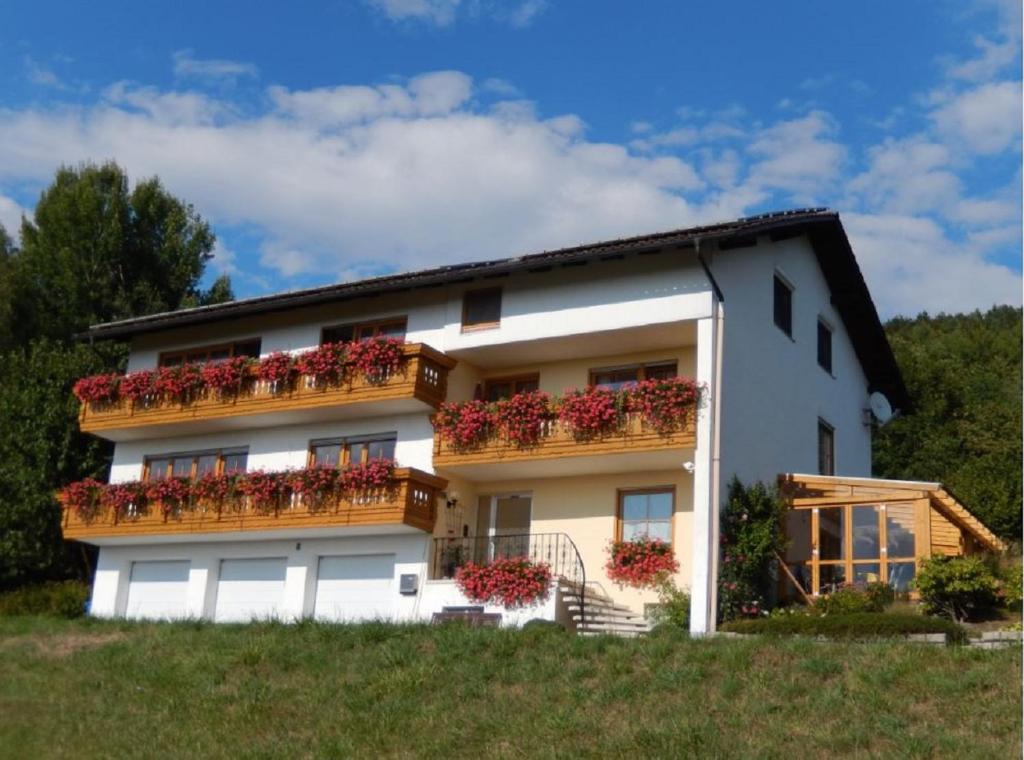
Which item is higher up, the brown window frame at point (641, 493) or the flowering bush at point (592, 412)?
the flowering bush at point (592, 412)

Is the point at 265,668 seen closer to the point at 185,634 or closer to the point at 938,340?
the point at 185,634

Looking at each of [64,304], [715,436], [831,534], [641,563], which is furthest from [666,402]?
[64,304]

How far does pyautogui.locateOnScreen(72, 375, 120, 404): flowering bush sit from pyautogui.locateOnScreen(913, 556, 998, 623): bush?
19204mm

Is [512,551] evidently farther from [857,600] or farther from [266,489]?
[857,600]

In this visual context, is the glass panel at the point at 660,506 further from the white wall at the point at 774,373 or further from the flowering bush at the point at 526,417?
the flowering bush at the point at 526,417

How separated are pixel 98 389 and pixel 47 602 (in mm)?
5192

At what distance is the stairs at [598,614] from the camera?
2475 centimetres

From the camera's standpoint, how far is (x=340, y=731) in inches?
672

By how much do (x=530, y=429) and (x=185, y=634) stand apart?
756 cm

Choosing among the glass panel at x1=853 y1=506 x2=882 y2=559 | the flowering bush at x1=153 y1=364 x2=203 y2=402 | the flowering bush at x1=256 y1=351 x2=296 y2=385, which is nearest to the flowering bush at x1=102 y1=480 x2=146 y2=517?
the flowering bush at x1=153 y1=364 x2=203 y2=402

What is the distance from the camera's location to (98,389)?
106 ft

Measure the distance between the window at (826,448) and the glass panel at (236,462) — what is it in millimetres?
13262

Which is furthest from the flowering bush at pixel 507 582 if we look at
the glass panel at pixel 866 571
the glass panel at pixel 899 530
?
the glass panel at pixel 899 530

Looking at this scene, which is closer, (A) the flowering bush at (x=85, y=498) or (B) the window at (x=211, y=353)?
(A) the flowering bush at (x=85, y=498)
